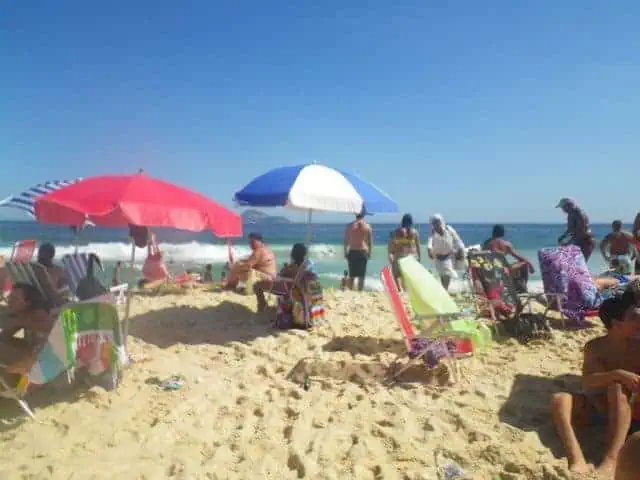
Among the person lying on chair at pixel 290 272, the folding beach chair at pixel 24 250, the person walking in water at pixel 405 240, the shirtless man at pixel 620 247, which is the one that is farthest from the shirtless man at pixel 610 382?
the folding beach chair at pixel 24 250

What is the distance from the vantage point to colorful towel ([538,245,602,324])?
19.2 ft

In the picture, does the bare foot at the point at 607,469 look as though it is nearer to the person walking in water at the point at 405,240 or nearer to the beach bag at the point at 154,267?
the person walking in water at the point at 405,240

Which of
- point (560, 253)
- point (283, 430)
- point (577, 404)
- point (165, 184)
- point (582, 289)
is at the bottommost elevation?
point (283, 430)

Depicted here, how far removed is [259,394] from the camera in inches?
153

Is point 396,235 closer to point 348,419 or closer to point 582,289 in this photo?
point 582,289

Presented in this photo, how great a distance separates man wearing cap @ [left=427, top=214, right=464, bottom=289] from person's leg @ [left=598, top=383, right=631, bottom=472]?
4.61 m

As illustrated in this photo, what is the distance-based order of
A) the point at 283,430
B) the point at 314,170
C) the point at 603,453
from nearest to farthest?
the point at 603,453 < the point at 283,430 < the point at 314,170

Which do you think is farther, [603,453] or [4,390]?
[4,390]

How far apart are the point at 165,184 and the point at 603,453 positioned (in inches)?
156

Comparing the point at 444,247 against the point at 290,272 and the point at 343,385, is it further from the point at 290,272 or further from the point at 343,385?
the point at 343,385

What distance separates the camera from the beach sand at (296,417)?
285 cm

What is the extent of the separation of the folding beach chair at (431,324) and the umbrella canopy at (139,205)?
1.68m

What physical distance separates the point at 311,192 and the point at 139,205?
198 cm

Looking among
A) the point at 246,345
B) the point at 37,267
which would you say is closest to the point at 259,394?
the point at 246,345
